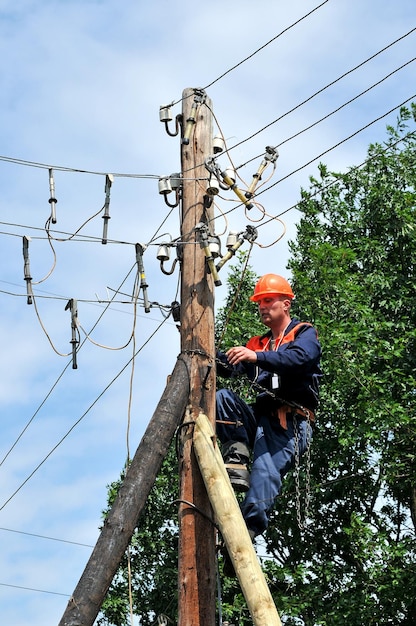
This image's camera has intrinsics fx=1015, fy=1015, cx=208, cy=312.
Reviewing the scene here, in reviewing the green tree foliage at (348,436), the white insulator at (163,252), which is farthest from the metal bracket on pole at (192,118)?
the green tree foliage at (348,436)

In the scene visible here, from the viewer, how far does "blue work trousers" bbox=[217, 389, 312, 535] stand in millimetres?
6344

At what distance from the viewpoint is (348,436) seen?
49.7 ft

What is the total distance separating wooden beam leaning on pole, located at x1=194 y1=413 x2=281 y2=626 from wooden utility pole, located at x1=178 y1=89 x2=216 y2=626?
0.13m

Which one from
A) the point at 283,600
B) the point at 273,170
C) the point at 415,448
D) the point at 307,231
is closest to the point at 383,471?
the point at 415,448

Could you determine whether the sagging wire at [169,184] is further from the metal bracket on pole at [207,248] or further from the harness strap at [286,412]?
the harness strap at [286,412]

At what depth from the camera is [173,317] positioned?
21.7 ft

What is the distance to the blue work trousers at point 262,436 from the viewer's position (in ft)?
20.8

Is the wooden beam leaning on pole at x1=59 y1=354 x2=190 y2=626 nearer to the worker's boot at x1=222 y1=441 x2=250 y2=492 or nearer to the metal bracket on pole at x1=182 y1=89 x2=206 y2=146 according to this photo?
the worker's boot at x1=222 y1=441 x2=250 y2=492

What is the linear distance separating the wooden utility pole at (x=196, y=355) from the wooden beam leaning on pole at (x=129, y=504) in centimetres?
12

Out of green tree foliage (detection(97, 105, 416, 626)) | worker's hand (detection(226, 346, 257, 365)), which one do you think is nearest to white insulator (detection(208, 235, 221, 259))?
worker's hand (detection(226, 346, 257, 365))

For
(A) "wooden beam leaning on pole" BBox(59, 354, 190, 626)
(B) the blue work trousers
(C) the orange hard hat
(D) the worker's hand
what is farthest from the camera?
(C) the orange hard hat

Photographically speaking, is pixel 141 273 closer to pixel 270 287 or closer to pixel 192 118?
pixel 270 287

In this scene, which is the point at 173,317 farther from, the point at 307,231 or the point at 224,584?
the point at 307,231

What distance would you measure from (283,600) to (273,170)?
9.70m
